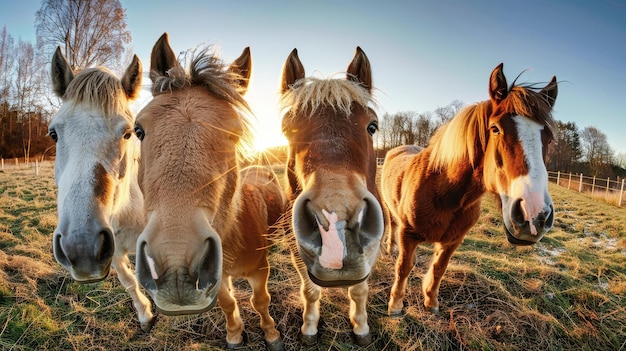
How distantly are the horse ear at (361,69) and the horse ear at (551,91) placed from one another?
1765mm

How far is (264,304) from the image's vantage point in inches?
122

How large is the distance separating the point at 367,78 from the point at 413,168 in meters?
1.89

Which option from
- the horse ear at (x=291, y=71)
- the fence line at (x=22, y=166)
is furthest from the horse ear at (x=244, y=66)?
the fence line at (x=22, y=166)

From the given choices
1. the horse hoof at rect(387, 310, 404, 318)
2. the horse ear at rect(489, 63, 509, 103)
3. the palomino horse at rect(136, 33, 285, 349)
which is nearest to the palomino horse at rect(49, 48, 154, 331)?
the palomino horse at rect(136, 33, 285, 349)

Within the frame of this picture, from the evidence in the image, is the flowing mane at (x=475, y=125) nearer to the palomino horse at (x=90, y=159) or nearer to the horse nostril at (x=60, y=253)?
the palomino horse at (x=90, y=159)

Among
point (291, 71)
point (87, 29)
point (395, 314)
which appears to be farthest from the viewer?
point (87, 29)

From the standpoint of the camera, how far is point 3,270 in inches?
164

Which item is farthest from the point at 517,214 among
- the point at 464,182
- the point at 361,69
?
the point at 361,69

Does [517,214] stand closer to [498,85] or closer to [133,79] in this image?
[498,85]

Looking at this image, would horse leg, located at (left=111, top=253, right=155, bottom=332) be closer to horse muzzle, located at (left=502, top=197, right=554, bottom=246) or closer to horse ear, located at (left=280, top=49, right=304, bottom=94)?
horse ear, located at (left=280, top=49, right=304, bottom=94)

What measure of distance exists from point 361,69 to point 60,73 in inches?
109

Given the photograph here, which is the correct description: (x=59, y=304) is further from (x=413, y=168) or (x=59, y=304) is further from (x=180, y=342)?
(x=413, y=168)

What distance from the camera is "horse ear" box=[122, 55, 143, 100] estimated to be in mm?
2789

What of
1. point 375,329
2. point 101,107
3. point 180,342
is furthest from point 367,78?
point 180,342
